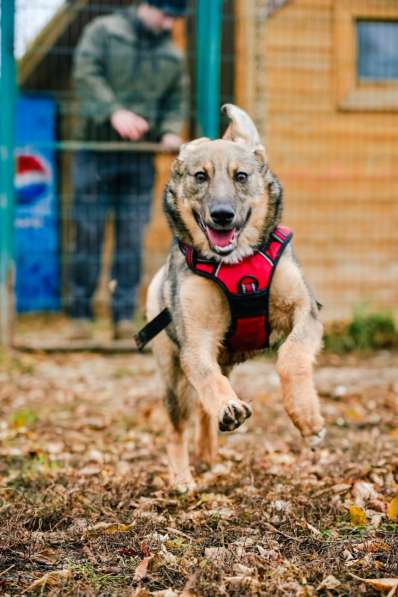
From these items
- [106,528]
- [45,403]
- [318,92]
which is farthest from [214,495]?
[318,92]

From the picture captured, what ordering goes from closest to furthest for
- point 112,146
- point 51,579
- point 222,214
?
point 51,579 < point 222,214 < point 112,146

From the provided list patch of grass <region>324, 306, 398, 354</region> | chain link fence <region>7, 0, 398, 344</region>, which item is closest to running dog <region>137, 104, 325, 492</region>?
patch of grass <region>324, 306, 398, 354</region>

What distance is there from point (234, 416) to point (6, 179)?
475 cm

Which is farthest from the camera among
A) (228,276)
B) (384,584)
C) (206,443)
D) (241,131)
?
(206,443)

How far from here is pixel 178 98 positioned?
24.5 ft

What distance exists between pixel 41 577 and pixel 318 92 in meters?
6.63

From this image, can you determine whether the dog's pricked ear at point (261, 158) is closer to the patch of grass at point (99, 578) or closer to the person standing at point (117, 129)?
the patch of grass at point (99, 578)

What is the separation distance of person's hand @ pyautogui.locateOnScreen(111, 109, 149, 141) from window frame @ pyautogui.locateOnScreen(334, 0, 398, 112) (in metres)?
2.28

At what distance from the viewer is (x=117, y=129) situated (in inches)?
284

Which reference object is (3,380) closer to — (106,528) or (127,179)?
(127,179)

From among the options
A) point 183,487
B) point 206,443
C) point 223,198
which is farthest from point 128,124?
point 183,487

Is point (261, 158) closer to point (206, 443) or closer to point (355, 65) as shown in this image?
point (206, 443)

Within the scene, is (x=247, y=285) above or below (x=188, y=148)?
below

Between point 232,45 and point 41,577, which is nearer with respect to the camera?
point 41,577
